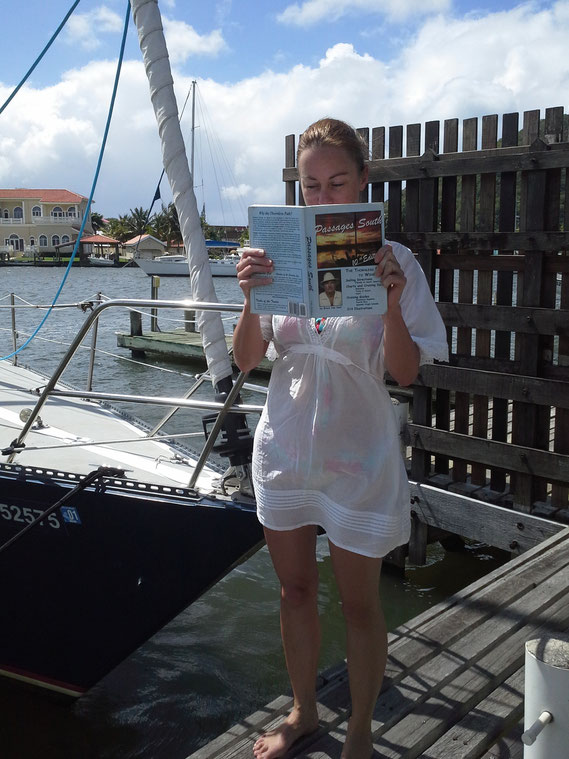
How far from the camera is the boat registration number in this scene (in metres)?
4.23

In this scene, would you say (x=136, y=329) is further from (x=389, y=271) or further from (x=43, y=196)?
(x=43, y=196)

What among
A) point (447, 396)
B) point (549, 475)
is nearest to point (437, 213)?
point (447, 396)

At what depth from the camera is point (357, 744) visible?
7.64ft

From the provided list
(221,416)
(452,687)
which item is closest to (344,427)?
(452,687)

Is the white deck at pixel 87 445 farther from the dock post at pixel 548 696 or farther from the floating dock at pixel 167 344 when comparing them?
the floating dock at pixel 167 344

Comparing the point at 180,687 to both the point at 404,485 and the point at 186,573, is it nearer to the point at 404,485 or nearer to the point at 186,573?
the point at 186,573

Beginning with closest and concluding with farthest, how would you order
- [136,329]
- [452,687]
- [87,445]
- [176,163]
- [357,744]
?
[357,744] < [452,687] < [176,163] < [87,445] < [136,329]

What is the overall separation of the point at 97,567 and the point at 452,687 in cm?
219

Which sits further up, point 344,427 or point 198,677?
point 344,427

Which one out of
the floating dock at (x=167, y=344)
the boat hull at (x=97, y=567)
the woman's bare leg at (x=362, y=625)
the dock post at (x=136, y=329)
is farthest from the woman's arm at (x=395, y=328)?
the dock post at (x=136, y=329)

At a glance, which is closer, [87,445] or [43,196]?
[87,445]

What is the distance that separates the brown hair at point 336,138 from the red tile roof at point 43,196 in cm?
9807

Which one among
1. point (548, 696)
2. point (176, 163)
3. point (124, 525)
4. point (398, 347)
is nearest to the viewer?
point (548, 696)

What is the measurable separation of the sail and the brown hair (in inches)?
81.8
